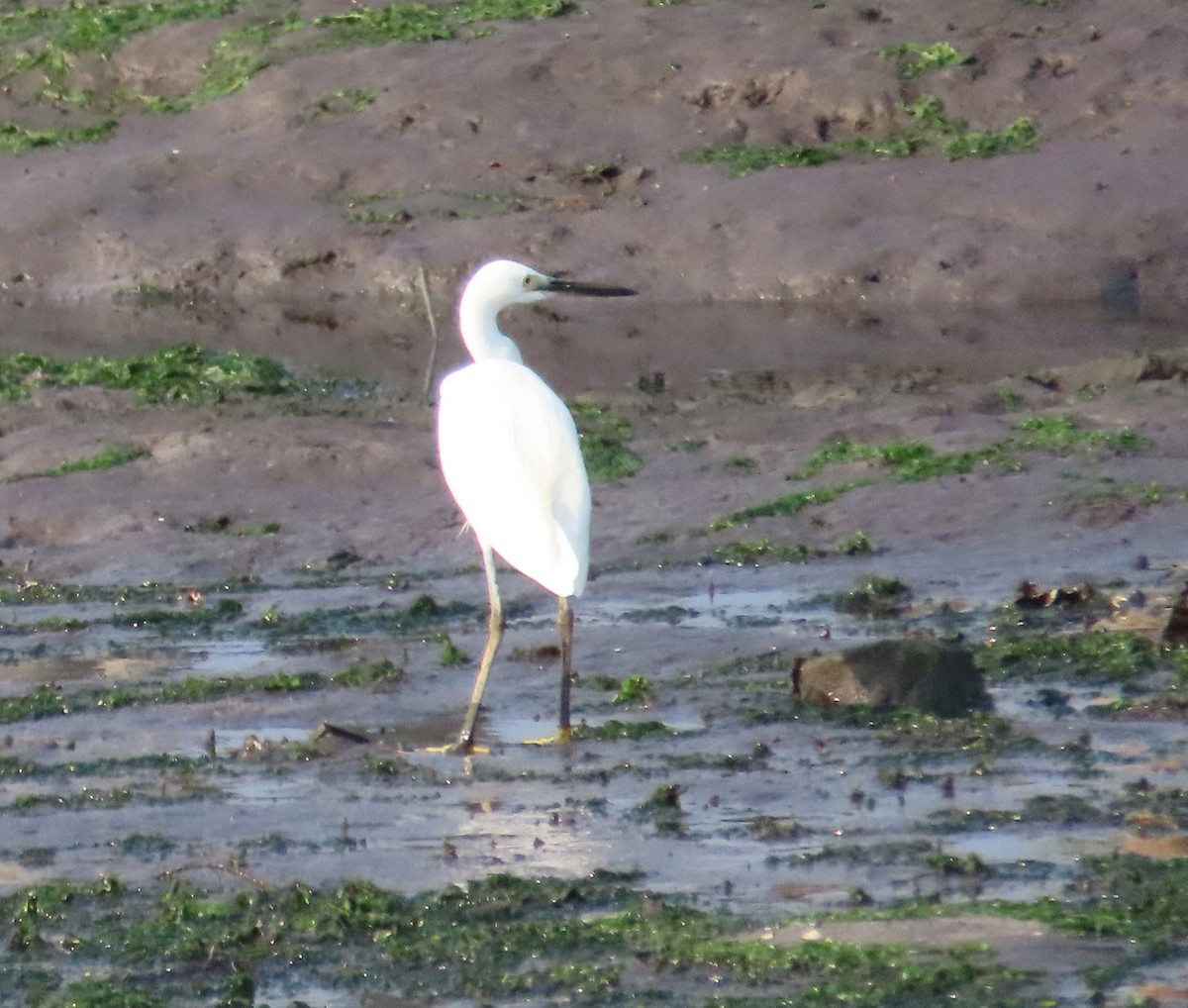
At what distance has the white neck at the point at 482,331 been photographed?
8.00 metres

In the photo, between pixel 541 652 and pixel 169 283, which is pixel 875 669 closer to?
pixel 541 652

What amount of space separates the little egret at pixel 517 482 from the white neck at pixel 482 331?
24 centimetres

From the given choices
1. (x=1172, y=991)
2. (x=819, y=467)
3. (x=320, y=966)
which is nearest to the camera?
(x=1172, y=991)

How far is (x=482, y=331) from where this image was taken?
8.04 metres

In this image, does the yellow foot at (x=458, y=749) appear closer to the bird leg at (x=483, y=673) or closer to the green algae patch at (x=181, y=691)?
the bird leg at (x=483, y=673)

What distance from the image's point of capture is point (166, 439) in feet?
36.6

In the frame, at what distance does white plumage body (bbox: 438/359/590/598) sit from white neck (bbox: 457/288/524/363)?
15.5 inches

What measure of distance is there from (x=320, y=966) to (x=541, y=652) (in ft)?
9.93

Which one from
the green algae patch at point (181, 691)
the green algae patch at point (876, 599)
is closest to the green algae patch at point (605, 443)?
the green algae patch at point (876, 599)

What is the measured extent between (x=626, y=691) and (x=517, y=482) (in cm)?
73

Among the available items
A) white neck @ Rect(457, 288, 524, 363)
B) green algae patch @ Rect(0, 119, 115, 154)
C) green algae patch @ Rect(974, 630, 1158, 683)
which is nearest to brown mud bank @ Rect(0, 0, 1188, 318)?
green algae patch @ Rect(0, 119, 115, 154)

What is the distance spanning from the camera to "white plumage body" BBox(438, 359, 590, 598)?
6.90 m

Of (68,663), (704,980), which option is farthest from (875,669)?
(68,663)

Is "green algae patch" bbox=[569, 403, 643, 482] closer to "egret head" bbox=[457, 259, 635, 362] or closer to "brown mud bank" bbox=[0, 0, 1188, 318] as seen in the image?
"egret head" bbox=[457, 259, 635, 362]
